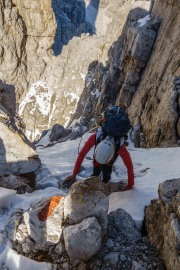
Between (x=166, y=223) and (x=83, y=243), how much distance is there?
1375 mm

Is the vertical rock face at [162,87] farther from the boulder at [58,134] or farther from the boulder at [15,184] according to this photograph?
the boulder at [58,134]

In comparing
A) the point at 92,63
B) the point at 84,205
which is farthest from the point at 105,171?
the point at 92,63

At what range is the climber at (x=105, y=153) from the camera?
642 centimetres

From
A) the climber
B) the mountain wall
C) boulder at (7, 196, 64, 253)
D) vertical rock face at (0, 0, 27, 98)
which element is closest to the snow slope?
boulder at (7, 196, 64, 253)

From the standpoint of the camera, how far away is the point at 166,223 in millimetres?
4762

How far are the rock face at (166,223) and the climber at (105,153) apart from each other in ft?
4.84

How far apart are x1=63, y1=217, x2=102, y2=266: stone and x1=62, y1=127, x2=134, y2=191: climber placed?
2.01m

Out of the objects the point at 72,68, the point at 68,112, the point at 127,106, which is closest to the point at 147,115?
the point at 127,106

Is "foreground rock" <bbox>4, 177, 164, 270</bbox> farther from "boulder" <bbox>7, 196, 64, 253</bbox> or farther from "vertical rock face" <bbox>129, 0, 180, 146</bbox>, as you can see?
"vertical rock face" <bbox>129, 0, 180, 146</bbox>

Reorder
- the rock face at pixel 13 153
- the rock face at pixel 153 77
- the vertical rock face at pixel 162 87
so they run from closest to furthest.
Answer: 1. the rock face at pixel 13 153
2. the vertical rock face at pixel 162 87
3. the rock face at pixel 153 77

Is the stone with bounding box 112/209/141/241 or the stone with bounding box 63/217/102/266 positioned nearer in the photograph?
the stone with bounding box 63/217/102/266

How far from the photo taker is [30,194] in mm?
7066

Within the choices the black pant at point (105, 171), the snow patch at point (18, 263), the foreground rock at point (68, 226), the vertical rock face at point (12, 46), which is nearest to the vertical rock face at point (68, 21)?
the vertical rock face at point (12, 46)

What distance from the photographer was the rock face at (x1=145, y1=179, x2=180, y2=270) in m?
4.31
